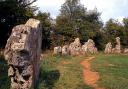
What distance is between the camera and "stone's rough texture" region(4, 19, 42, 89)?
16.9 m

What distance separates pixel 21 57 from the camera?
55.6 ft

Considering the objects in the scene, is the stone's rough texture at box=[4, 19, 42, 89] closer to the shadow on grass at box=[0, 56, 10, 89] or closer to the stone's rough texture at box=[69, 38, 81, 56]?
the shadow on grass at box=[0, 56, 10, 89]

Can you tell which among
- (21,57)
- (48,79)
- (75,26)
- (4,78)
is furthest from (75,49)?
(21,57)

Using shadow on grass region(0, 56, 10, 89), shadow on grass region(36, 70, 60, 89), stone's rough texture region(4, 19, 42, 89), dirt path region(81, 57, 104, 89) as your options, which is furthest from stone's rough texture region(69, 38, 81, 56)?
stone's rough texture region(4, 19, 42, 89)

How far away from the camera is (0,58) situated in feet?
89.5

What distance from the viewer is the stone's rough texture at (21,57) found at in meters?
16.9

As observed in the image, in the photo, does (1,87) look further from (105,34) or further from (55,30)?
(105,34)

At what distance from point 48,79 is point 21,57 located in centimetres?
421

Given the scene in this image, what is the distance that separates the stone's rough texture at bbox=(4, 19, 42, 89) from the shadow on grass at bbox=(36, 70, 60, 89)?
0.56m

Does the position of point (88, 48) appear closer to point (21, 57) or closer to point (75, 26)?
point (75, 26)

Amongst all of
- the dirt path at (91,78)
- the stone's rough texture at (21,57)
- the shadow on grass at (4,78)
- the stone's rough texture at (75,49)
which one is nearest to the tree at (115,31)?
the stone's rough texture at (75,49)

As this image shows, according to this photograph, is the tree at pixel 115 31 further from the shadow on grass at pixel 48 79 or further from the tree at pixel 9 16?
the shadow on grass at pixel 48 79

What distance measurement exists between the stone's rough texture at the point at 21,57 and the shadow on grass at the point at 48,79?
0.56 meters

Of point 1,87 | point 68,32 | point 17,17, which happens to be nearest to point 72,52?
point 17,17
